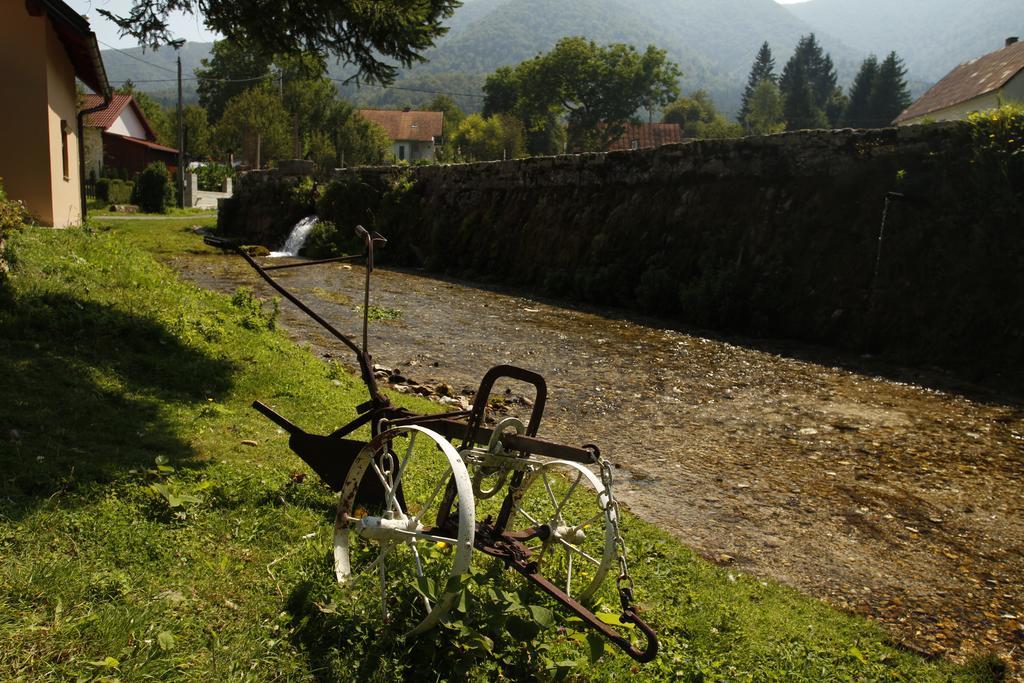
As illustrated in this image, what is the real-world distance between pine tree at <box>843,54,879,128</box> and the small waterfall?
224ft

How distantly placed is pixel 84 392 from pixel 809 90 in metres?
96.2

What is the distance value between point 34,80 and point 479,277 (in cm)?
1061

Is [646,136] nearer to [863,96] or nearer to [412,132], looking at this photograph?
[863,96]

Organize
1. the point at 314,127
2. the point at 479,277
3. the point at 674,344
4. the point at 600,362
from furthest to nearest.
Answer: the point at 314,127
the point at 479,277
the point at 674,344
the point at 600,362

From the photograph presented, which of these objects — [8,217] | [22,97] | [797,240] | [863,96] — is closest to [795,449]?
[797,240]

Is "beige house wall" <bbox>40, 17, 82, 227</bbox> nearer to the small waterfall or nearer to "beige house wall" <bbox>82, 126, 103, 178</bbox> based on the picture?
the small waterfall

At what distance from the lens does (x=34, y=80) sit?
45.6 feet

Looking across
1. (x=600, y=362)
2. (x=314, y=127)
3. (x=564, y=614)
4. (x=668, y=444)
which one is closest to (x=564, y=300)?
(x=600, y=362)

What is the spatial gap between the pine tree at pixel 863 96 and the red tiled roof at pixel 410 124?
50700mm

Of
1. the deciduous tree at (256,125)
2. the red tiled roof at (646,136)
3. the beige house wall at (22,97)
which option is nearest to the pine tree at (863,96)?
the red tiled roof at (646,136)

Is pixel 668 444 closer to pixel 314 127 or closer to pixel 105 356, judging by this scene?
pixel 105 356

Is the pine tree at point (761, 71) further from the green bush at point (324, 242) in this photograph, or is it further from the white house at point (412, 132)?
the green bush at point (324, 242)

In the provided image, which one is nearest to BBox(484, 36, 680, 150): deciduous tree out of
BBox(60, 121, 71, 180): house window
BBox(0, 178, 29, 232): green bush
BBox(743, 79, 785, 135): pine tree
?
BBox(743, 79, 785, 135): pine tree

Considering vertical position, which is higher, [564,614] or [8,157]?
[8,157]
